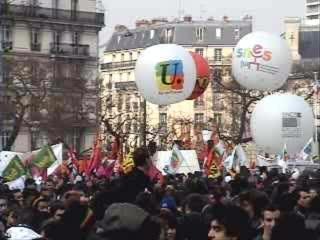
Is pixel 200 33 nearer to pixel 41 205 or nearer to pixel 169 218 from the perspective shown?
pixel 41 205

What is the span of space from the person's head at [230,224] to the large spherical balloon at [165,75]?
643 inches

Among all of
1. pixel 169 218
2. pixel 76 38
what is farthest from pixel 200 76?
pixel 76 38

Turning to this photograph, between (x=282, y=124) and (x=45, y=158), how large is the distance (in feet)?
16.9

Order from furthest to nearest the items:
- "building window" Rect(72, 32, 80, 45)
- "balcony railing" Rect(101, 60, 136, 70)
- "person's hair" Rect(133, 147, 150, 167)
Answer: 1. "balcony railing" Rect(101, 60, 136, 70)
2. "building window" Rect(72, 32, 80, 45)
3. "person's hair" Rect(133, 147, 150, 167)

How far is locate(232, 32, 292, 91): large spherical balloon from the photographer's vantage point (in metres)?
26.0

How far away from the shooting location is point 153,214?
11.6m

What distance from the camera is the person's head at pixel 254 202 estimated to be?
11812 millimetres

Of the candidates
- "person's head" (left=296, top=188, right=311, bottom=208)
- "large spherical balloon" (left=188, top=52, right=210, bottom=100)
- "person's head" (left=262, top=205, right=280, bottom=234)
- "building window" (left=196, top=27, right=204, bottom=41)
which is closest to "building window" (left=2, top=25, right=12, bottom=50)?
"building window" (left=196, top=27, right=204, bottom=41)

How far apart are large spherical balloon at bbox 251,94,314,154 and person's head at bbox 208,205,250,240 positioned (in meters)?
18.3

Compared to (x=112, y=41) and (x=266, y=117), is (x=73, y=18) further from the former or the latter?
(x=266, y=117)

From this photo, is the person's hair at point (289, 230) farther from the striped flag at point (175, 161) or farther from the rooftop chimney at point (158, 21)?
the rooftop chimney at point (158, 21)

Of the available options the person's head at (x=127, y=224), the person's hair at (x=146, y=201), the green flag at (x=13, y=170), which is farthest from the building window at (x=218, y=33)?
the person's head at (x=127, y=224)

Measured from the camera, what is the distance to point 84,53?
84500mm

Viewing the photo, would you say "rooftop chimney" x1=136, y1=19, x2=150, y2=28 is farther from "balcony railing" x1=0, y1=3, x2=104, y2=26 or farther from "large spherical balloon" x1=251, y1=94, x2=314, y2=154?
"large spherical balloon" x1=251, y1=94, x2=314, y2=154
